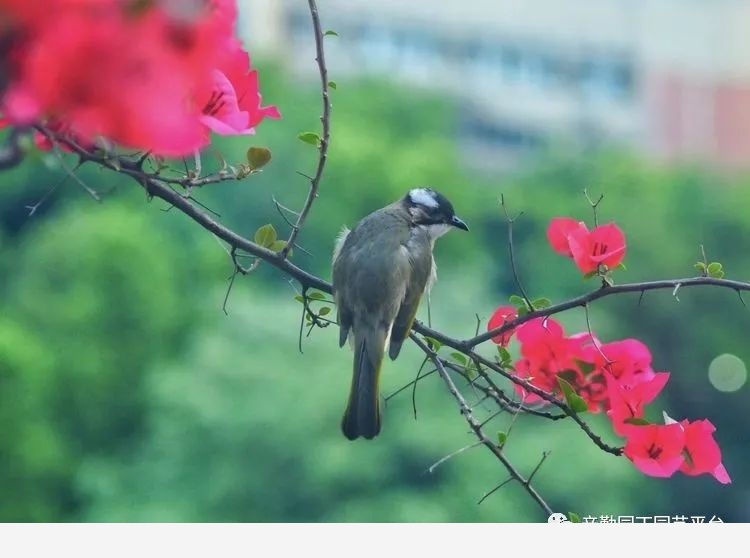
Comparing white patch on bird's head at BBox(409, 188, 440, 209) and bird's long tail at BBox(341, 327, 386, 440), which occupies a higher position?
white patch on bird's head at BBox(409, 188, 440, 209)

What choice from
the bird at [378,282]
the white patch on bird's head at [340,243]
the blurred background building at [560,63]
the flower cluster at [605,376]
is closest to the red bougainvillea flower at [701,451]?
the flower cluster at [605,376]

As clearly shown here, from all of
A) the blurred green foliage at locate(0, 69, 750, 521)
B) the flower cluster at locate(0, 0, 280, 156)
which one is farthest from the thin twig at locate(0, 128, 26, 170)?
the blurred green foliage at locate(0, 69, 750, 521)

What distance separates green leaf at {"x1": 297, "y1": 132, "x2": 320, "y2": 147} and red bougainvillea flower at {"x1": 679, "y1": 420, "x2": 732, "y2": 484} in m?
0.24

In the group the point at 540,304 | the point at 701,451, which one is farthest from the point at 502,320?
the point at 701,451

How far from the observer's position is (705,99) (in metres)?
13.9

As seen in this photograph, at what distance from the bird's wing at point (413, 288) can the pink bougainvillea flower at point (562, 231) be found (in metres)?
0.19

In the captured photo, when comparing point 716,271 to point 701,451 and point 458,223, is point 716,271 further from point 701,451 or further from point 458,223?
point 458,223

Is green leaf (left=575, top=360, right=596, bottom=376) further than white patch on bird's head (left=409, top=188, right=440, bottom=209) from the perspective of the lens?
No

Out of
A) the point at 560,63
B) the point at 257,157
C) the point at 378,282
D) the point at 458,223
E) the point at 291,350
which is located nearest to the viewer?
the point at 257,157

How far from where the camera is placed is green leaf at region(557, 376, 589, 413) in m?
0.69

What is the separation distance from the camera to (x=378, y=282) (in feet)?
3.22

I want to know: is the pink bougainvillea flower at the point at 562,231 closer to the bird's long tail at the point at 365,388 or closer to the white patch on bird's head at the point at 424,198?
the bird's long tail at the point at 365,388

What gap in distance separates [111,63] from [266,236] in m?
0.42

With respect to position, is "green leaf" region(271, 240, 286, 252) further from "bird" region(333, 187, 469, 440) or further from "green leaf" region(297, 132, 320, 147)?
"bird" region(333, 187, 469, 440)
